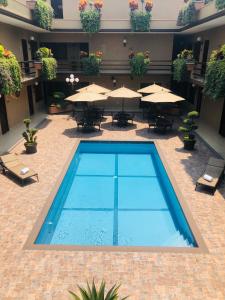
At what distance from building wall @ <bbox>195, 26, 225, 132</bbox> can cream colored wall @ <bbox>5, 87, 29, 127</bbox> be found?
50.6 feet

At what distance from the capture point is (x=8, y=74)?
552 inches

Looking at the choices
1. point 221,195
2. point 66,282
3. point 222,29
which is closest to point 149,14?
point 222,29

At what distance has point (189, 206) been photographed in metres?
10.5

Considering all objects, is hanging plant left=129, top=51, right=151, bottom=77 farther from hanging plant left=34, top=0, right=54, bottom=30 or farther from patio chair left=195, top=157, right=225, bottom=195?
patio chair left=195, top=157, right=225, bottom=195

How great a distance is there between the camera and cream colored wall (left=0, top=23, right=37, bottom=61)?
62.3 ft

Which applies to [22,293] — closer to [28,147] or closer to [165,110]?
[28,147]

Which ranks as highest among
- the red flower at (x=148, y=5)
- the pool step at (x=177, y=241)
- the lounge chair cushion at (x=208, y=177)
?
the red flower at (x=148, y=5)

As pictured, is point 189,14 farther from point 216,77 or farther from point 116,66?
point 216,77

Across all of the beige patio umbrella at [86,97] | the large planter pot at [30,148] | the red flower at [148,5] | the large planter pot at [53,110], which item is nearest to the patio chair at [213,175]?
the large planter pot at [30,148]

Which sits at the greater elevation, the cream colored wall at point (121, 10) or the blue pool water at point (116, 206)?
the cream colored wall at point (121, 10)

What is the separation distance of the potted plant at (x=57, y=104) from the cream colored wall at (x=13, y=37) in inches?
197

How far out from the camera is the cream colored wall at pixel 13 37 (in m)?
19.0

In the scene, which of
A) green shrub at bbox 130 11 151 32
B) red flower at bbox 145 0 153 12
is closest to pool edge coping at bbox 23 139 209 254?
green shrub at bbox 130 11 151 32

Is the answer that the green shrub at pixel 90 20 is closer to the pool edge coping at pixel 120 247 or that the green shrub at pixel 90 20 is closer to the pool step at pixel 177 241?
the pool edge coping at pixel 120 247
